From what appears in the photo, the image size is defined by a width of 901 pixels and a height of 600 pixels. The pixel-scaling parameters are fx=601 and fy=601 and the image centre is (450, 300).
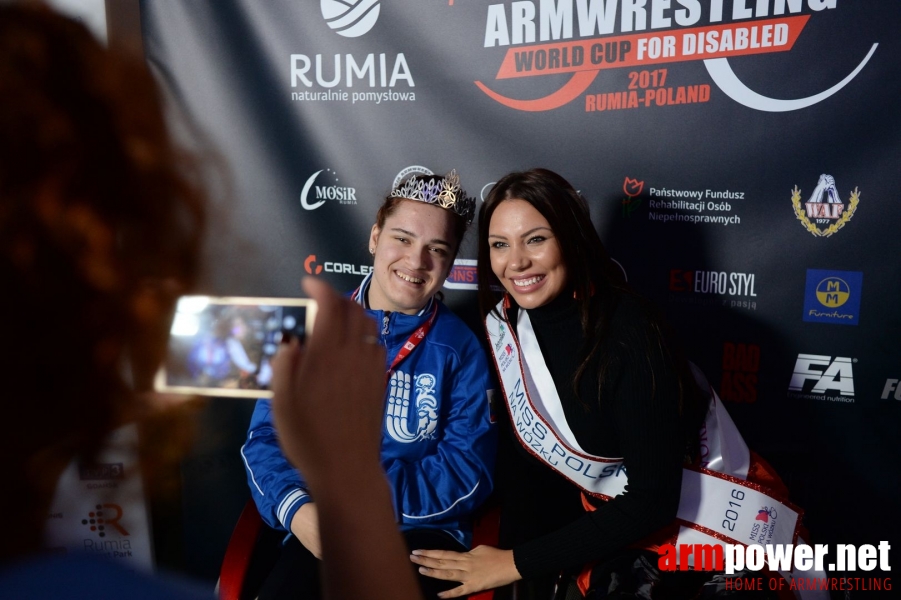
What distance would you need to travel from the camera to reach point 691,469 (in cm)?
137

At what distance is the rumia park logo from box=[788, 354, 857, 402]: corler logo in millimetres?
678

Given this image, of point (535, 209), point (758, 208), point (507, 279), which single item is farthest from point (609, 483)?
point (758, 208)

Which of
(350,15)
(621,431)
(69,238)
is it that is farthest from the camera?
(350,15)

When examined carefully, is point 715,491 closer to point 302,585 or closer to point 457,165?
point 302,585

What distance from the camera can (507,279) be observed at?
59.7 inches

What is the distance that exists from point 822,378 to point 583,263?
0.79 meters

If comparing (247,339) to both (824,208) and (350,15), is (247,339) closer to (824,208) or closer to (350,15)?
(350,15)

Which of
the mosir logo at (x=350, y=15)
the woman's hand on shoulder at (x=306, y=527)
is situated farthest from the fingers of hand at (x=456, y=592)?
the mosir logo at (x=350, y=15)

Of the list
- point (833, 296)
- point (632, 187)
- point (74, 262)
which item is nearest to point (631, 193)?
point (632, 187)

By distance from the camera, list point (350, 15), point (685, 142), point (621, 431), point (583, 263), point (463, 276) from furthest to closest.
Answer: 1. point (463, 276)
2. point (350, 15)
3. point (685, 142)
4. point (583, 263)
5. point (621, 431)

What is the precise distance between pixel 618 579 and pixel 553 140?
3.78ft

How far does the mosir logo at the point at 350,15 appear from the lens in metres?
1.80

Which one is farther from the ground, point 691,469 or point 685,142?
point 685,142

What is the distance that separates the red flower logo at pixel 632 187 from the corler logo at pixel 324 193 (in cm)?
83
